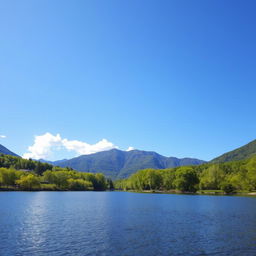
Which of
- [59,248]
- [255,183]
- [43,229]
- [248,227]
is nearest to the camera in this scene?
[59,248]

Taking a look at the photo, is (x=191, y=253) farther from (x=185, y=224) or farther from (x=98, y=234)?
(x=185, y=224)

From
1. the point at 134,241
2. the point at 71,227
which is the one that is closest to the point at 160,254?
the point at 134,241

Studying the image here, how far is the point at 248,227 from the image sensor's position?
47.6 metres

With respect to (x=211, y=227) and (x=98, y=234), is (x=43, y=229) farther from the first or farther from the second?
(x=211, y=227)

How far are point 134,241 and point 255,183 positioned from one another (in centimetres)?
16111

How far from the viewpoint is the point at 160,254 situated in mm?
30188

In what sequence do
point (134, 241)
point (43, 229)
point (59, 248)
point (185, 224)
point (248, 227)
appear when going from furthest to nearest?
point (185, 224)
point (248, 227)
point (43, 229)
point (134, 241)
point (59, 248)

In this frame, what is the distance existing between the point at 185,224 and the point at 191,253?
21270 mm

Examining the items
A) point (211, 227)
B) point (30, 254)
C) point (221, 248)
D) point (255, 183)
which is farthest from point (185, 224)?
point (255, 183)

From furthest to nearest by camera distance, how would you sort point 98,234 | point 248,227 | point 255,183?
point 255,183 < point 248,227 < point 98,234

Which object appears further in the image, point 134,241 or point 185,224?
point 185,224

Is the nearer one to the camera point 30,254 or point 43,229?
point 30,254

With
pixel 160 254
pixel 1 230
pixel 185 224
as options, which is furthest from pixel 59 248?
pixel 185 224

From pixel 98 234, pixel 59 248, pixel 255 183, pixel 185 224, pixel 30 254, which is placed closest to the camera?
pixel 30 254
